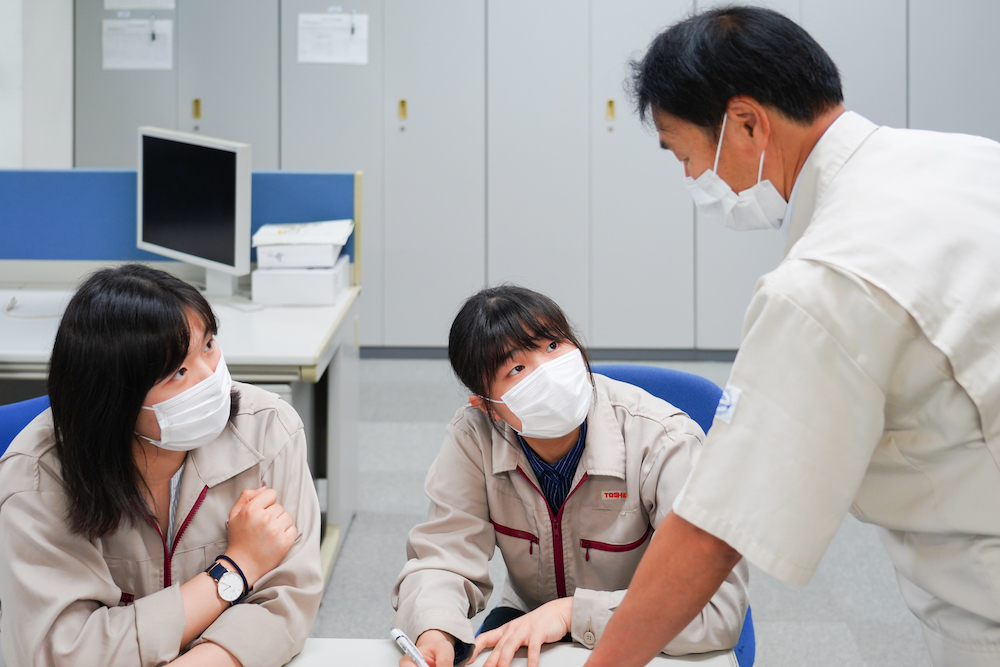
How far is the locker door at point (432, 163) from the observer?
4.45m

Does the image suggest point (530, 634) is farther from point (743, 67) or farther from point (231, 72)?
point (231, 72)

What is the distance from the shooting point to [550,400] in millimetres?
1215

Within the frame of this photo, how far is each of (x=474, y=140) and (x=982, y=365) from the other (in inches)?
157

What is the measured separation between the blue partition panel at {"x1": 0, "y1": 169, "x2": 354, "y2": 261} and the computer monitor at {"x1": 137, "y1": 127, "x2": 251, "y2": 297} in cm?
16

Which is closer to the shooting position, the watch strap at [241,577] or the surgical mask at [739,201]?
the surgical mask at [739,201]

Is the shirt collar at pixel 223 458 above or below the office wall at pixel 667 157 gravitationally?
below

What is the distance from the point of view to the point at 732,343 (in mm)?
4629

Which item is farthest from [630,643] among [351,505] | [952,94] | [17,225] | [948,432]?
[952,94]

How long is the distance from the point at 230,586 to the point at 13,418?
57cm

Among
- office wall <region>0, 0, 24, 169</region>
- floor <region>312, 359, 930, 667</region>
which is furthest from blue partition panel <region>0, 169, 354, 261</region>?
office wall <region>0, 0, 24, 169</region>

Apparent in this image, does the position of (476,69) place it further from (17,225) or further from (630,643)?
(630,643)

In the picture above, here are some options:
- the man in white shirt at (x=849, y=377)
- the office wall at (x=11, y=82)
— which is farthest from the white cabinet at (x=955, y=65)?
the office wall at (x=11, y=82)

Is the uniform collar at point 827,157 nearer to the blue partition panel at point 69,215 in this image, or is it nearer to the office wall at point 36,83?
the blue partition panel at point 69,215

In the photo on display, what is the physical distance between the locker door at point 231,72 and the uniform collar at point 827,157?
4.02m
